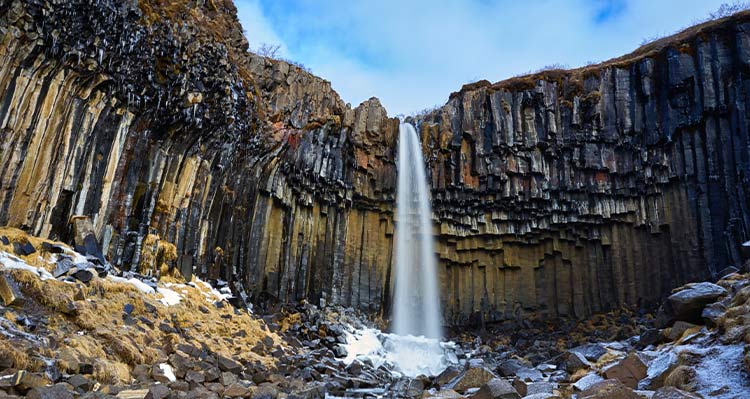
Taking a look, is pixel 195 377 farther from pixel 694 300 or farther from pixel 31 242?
pixel 694 300

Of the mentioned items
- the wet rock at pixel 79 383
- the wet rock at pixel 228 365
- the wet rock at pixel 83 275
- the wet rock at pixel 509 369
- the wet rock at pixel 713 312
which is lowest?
the wet rock at pixel 509 369

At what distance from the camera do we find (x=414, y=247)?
1098 inches

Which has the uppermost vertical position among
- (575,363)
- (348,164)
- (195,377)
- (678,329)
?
(348,164)

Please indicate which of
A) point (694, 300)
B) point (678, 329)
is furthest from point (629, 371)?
point (694, 300)

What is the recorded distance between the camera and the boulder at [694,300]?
10.6m

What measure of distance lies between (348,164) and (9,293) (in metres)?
17.9

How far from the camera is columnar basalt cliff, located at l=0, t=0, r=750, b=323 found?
14445mm

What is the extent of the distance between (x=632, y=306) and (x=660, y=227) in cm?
389

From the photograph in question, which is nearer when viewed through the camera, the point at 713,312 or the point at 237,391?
the point at 713,312

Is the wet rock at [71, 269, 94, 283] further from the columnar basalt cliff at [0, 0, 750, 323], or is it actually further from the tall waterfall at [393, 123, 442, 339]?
the tall waterfall at [393, 123, 442, 339]

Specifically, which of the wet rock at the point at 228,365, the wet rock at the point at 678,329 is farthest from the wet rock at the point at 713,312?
the wet rock at the point at 228,365

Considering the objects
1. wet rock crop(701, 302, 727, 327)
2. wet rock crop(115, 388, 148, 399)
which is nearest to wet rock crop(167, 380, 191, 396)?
wet rock crop(115, 388, 148, 399)

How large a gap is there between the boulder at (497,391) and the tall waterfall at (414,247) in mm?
17774

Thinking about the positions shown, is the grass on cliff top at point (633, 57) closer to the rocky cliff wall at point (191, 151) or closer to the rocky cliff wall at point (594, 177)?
the rocky cliff wall at point (594, 177)
